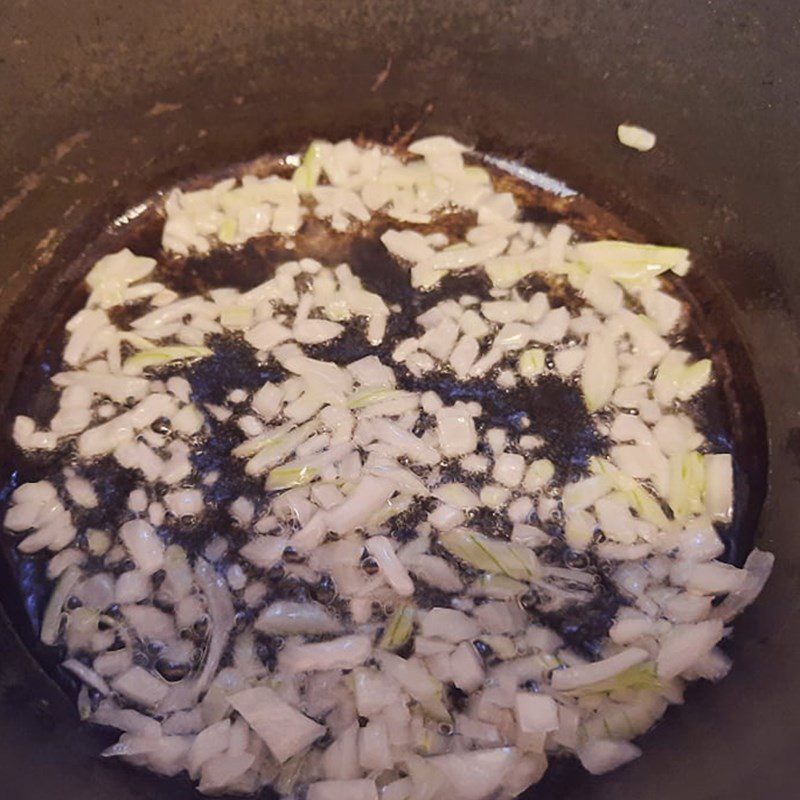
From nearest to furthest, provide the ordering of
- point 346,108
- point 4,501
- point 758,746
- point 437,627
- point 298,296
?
point 758,746 < point 437,627 < point 4,501 < point 298,296 < point 346,108

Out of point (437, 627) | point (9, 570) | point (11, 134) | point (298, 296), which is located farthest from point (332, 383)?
point (11, 134)

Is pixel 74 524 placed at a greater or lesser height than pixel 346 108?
lesser

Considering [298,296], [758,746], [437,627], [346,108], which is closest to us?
[758,746]

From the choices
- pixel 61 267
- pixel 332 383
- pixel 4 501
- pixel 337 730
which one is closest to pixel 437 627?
pixel 337 730

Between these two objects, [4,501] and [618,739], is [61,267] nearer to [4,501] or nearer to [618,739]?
[4,501]

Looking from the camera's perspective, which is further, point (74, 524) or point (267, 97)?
point (267, 97)

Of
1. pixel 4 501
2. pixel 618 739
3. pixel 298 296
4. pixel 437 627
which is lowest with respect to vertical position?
pixel 618 739

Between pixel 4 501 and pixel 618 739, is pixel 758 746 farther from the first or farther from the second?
pixel 4 501
